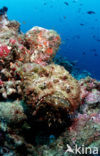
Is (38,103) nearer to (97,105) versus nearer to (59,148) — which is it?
(59,148)

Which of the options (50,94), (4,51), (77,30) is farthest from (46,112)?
(77,30)

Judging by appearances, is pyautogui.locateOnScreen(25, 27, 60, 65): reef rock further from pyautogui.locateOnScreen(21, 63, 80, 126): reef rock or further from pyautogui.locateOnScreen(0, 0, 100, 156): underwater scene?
pyautogui.locateOnScreen(21, 63, 80, 126): reef rock

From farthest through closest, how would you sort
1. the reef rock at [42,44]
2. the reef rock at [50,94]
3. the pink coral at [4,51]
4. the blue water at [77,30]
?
the blue water at [77,30], the reef rock at [42,44], the pink coral at [4,51], the reef rock at [50,94]

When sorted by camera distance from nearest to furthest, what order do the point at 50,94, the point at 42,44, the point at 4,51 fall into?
the point at 50,94 < the point at 4,51 < the point at 42,44

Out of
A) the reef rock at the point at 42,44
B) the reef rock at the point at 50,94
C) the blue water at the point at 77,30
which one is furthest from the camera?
the blue water at the point at 77,30

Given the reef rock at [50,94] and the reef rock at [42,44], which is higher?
the reef rock at [42,44]

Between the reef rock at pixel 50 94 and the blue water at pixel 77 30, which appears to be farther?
the blue water at pixel 77 30

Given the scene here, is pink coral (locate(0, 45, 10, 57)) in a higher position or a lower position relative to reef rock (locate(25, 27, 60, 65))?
lower

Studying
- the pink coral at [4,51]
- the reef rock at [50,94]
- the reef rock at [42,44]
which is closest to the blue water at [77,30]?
the reef rock at [42,44]

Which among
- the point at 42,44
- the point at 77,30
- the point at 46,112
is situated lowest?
the point at 46,112

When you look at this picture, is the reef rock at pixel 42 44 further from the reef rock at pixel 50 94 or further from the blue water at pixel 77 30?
the blue water at pixel 77 30

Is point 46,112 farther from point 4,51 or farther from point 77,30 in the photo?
point 77,30

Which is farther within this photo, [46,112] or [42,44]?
[42,44]

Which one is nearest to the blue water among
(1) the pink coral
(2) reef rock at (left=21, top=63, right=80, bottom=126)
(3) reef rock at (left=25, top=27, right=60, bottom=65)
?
(3) reef rock at (left=25, top=27, right=60, bottom=65)
